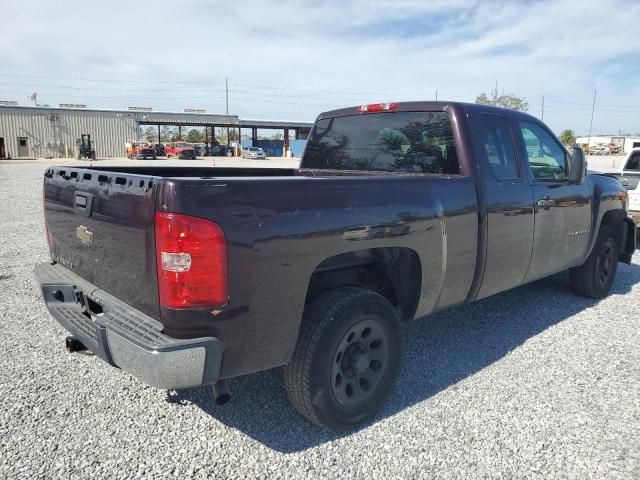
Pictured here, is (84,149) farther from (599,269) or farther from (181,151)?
(599,269)

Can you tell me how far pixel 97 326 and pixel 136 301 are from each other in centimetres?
24

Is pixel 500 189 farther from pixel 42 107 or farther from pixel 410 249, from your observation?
pixel 42 107

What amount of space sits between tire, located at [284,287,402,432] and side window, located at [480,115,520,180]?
5.18 ft

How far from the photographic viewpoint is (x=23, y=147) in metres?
45.8

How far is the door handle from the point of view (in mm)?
4168

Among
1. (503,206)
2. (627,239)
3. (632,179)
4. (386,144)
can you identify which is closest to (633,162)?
(632,179)

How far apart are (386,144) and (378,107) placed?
346 mm

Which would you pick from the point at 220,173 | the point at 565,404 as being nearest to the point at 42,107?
the point at 220,173

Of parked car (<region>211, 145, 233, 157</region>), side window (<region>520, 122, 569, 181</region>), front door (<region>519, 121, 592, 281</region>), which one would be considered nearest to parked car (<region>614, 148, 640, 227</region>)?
front door (<region>519, 121, 592, 281</region>)

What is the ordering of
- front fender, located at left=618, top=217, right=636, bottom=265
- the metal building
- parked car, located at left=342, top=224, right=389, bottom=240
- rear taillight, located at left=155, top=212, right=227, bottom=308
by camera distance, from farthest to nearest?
1. the metal building
2. front fender, located at left=618, top=217, right=636, bottom=265
3. parked car, located at left=342, top=224, right=389, bottom=240
4. rear taillight, located at left=155, top=212, right=227, bottom=308

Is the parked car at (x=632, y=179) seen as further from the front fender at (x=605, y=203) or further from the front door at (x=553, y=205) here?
the front door at (x=553, y=205)

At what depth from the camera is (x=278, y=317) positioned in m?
2.47

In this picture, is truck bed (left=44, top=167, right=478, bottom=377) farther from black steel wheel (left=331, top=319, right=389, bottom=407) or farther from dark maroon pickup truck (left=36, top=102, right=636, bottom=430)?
black steel wheel (left=331, top=319, right=389, bottom=407)

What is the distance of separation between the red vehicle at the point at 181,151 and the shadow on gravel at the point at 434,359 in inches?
1751
